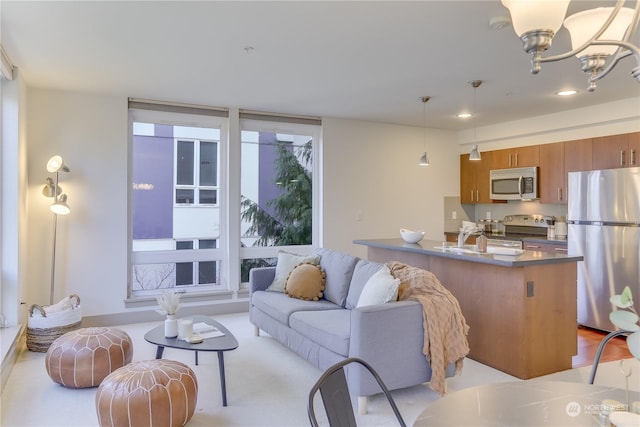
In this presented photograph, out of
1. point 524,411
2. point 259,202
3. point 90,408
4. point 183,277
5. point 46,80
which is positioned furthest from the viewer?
point 259,202

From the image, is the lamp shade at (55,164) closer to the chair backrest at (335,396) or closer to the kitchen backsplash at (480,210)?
the chair backrest at (335,396)

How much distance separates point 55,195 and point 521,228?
19.4ft

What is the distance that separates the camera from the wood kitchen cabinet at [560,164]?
5109 mm

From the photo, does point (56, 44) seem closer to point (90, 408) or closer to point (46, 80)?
point (46, 80)

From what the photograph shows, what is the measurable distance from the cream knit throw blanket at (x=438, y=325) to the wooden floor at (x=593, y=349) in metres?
1.36

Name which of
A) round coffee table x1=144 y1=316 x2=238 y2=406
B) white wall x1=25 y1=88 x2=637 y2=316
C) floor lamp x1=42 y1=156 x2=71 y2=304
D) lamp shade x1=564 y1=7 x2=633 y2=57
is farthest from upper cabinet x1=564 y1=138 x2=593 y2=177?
floor lamp x1=42 y1=156 x2=71 y2=304

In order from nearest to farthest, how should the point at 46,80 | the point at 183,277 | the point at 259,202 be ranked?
the point at 46,80, the point at 183,277, the point at 259,202

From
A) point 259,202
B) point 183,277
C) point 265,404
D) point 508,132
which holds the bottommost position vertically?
point 265,404

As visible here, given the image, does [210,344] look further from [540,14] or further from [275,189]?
[275,189]

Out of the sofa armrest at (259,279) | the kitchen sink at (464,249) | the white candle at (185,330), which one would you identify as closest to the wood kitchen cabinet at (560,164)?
the kitchen sink at (464,249)

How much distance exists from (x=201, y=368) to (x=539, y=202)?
15.8 feet

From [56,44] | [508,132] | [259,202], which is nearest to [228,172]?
[259,202]

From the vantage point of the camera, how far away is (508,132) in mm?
6059

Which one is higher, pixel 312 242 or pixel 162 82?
pixel 162 82
